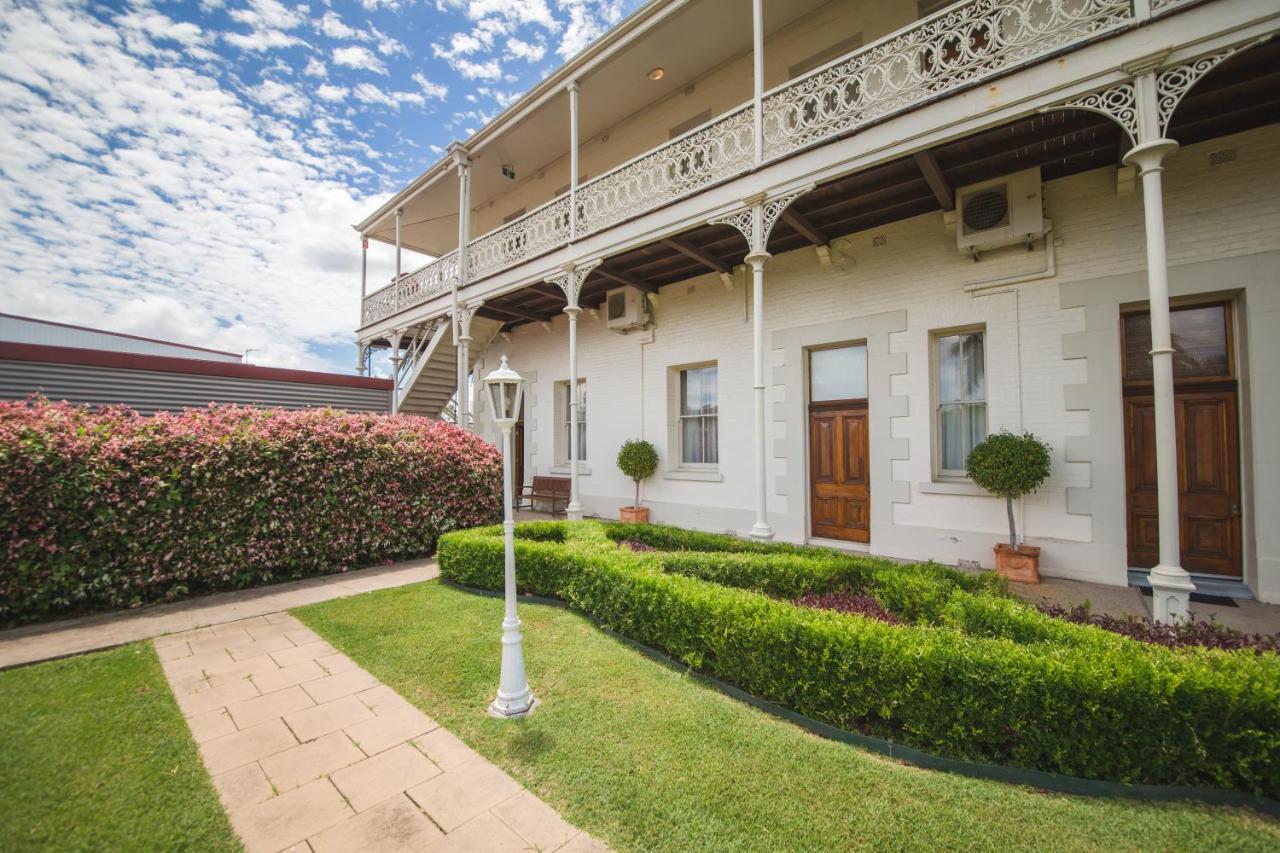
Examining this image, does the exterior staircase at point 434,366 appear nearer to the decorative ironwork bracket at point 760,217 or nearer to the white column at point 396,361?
the white column at point 396,361

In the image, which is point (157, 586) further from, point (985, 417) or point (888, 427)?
point (985, 417)

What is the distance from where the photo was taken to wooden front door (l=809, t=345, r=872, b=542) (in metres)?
7.65

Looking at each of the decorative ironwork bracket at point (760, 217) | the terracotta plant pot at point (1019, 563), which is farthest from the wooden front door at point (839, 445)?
the decorative ironwork bracket at point (760, 217)

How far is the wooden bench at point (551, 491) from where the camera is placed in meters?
11.4

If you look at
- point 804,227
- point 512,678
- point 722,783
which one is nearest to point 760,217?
A: point 804,227

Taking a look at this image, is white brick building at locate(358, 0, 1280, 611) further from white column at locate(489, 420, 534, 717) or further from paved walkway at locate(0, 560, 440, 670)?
paved walkway at locate(0, 560, 440, 670)

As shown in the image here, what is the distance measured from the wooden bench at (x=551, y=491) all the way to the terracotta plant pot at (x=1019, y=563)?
25.9 feet

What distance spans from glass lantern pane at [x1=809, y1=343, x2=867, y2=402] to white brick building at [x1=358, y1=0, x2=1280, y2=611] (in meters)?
0.03

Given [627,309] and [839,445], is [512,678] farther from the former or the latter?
[627,309]

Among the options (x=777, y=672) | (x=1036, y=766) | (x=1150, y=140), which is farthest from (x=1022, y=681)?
(x=1150, y=140)

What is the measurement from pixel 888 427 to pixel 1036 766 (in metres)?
5.10

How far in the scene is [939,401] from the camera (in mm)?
7090

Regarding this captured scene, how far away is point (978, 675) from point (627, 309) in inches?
334

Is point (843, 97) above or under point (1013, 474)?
above
